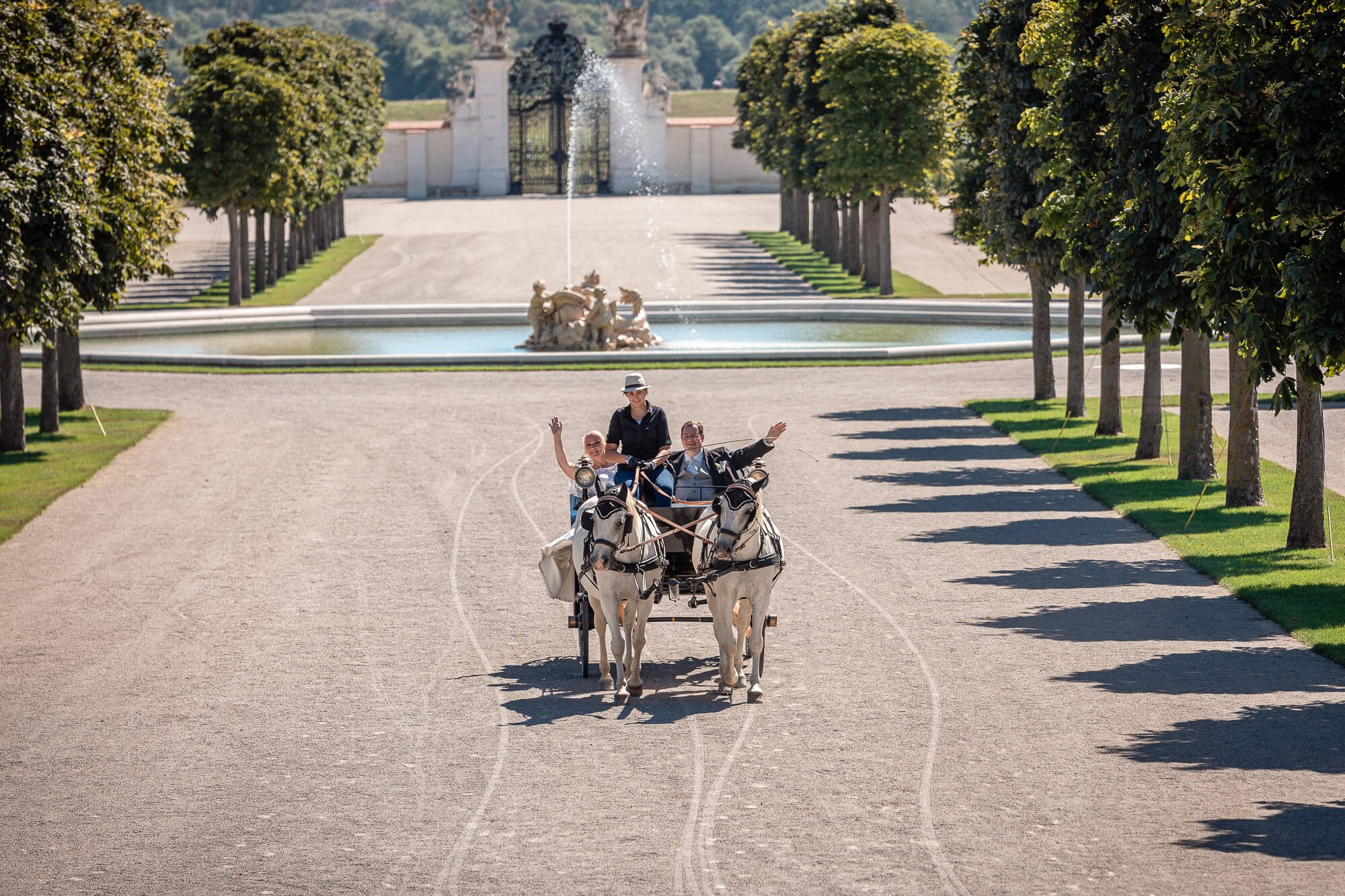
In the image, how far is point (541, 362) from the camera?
4356 centimetres

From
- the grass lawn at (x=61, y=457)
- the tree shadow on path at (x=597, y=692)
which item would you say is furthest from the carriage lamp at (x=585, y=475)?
the grass lawn at (x=61, y=457)

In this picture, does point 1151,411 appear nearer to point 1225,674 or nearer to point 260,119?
point 1225,674

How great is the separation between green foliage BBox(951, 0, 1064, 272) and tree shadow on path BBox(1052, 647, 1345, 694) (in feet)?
48.6

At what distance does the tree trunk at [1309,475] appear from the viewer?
67.2 ft

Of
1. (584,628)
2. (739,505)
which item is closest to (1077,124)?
(739,505)

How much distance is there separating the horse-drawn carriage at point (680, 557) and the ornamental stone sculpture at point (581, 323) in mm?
30555

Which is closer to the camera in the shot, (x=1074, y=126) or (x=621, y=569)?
(x=621, y=569)

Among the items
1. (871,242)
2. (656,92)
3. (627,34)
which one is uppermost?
(627,34)

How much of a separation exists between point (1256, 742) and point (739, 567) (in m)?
4.17

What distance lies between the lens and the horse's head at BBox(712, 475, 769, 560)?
13820 mm

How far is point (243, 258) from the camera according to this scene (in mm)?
63625

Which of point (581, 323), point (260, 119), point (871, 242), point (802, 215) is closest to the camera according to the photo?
point (581, 323)

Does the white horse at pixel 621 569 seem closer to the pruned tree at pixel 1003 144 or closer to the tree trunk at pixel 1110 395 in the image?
the pruned tree at pixel 1003 144

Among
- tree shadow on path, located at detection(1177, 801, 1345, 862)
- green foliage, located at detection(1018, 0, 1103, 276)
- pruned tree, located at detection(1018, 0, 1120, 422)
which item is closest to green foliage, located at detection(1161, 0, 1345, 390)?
tree shadow on path, located at detection(1177, 801, 1345, 862)
